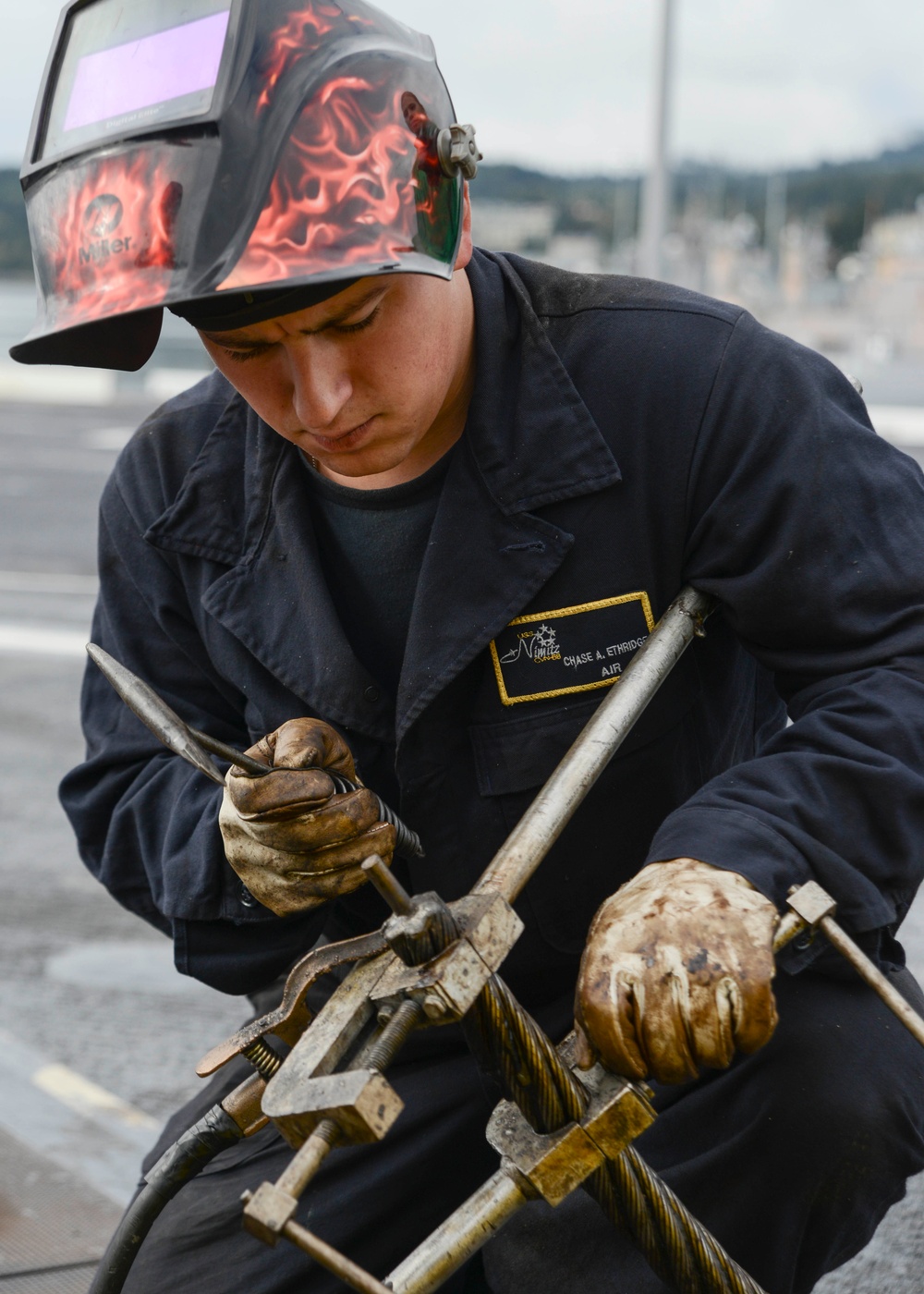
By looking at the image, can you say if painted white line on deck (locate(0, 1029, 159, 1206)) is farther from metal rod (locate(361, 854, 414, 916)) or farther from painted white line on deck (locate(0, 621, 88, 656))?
painted white line on deck (locate(0, 621, 88, 656))

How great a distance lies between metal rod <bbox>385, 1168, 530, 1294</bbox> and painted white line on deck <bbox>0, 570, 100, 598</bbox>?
6350 millimetres

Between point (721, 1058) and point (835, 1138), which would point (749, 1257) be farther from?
point (721, 1058)

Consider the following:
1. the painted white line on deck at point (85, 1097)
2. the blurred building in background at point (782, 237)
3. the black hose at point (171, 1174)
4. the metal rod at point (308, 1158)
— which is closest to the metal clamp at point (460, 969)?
the metal rod at point (308, 1158)

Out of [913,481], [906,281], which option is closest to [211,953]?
[913,481]

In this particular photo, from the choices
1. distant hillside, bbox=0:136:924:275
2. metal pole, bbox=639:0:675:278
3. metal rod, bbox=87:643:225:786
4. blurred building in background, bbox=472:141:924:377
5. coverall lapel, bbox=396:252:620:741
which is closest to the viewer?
metal rod, bbox=87:643:225:786

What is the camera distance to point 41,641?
21.6ft

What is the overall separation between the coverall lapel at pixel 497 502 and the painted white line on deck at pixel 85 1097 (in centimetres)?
135

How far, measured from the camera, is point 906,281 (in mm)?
17516

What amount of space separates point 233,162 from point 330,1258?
3.52 feet

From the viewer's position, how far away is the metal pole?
34.0 feet

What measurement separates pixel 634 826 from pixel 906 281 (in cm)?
1688

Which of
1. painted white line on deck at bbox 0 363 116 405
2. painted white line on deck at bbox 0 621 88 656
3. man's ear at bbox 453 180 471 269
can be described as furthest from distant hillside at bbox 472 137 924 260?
man's ear at bbox 453 180 471 269

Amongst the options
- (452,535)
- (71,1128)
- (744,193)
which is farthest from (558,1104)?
(744,193)

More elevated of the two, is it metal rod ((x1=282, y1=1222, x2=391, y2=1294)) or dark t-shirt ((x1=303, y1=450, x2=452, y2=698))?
dark t-shirt ((x1=303, y1=450, x2=452, y2=698))
